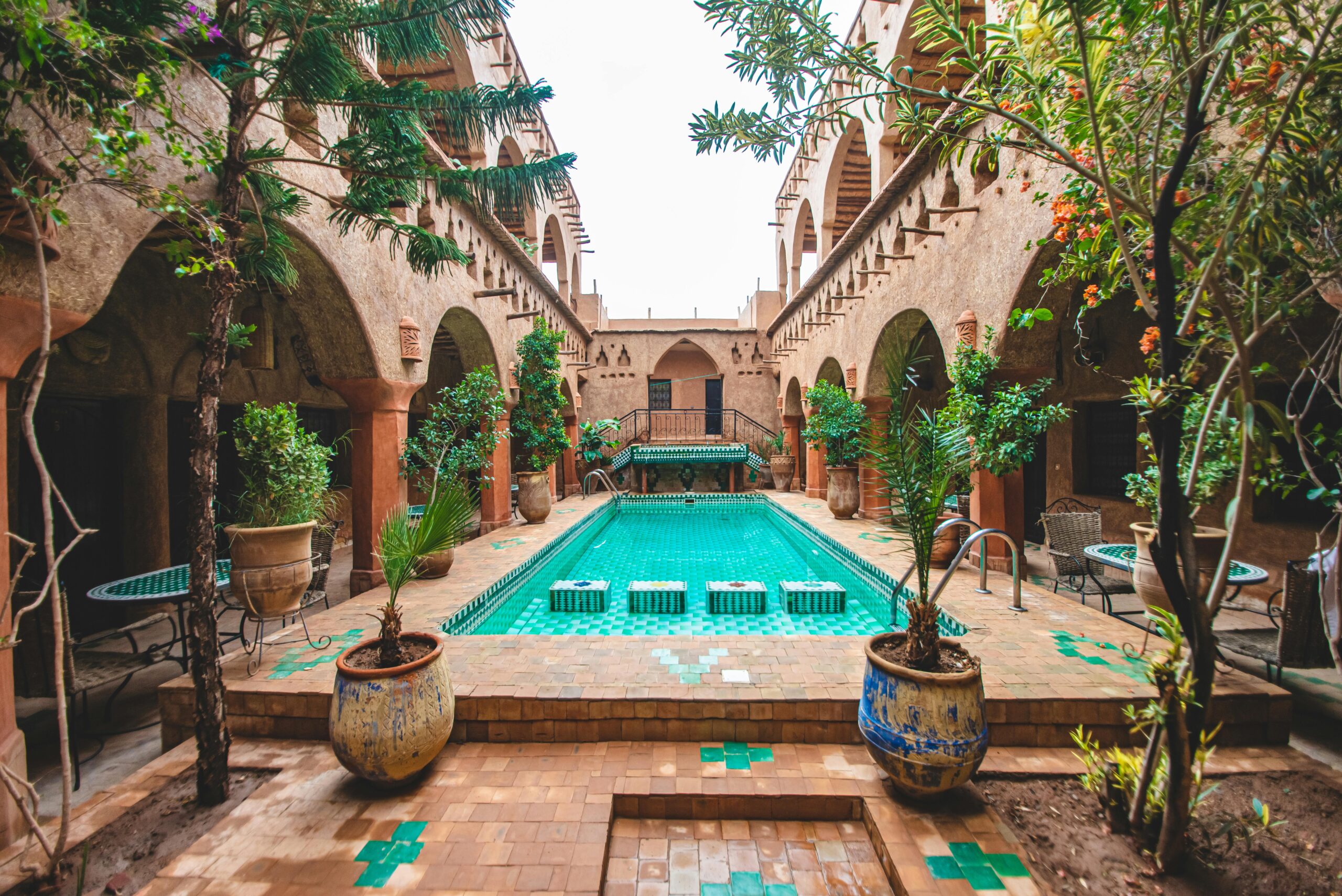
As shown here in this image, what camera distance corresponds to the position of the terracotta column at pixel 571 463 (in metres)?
14.7

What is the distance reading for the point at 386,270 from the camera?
20.0 feet

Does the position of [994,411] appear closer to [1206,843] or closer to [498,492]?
[1206,843]

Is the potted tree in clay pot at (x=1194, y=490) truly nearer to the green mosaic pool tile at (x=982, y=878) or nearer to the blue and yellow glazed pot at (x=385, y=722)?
the green mosaic pool tile at (x=982, y=878)

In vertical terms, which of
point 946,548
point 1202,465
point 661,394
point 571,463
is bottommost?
point 946,548

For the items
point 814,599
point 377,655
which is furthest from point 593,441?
point 377,655

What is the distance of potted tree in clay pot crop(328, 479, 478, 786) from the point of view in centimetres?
271

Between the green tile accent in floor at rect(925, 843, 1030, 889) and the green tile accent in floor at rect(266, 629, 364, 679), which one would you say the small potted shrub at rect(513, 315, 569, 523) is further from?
the green tile accent in floor at rect(925, 843, 1030, 889)

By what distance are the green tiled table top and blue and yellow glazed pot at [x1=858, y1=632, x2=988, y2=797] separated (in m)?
4.26

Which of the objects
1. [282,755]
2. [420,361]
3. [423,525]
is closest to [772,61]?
[423,525]

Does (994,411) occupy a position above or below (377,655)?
above

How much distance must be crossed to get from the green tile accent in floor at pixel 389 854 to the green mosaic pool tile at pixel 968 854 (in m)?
2.32

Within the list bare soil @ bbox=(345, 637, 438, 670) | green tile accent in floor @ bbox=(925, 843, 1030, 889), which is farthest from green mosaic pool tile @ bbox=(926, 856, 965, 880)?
bare soil @ bbox=(345, 637, 438, 670)

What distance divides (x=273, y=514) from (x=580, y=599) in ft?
9.22

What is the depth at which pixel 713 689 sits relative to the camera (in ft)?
11.1
